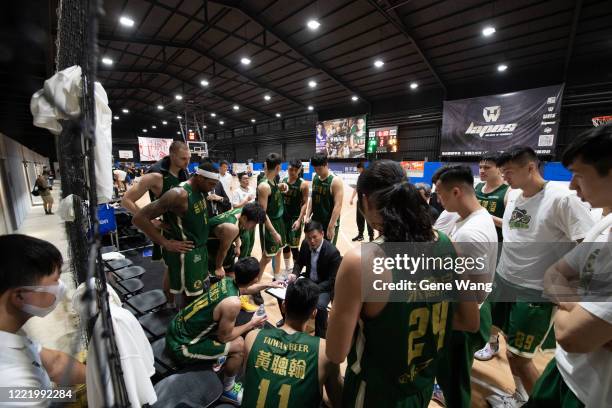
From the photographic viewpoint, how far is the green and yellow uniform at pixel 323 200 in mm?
3531

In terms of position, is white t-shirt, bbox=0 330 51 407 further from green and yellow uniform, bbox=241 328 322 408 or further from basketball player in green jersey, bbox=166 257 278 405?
basketball player in green jersey, bbox=166 257 278 405

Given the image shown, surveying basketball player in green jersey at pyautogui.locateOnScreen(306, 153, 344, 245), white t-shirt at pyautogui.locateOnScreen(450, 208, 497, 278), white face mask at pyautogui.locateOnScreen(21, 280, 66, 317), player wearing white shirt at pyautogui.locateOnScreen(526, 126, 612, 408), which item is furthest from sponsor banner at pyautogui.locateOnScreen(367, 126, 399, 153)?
white face mask at pyautogui.locateOnScreen(21, 280, 66, 317)

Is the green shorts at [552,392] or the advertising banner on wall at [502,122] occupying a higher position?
the advertising banner on wall at [502,122]

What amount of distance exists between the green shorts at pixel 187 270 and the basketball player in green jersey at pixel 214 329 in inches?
22.7

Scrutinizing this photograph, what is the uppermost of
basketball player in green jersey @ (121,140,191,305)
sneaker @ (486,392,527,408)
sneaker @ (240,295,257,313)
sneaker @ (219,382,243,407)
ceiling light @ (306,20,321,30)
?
ceiling light @ (306,20,321,30)

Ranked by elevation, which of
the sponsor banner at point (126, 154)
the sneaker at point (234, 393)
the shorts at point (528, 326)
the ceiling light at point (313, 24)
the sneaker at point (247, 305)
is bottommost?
the sneaker at point (234, 393)

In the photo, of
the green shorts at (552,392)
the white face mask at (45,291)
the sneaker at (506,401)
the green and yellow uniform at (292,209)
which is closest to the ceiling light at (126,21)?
the green and yellow uniform at (292,209)

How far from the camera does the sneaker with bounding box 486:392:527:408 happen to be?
1725mm

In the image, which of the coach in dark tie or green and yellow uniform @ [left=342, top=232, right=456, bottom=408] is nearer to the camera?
green and yellow uniform @ [left=342, top=232, right=456, bottom=408]

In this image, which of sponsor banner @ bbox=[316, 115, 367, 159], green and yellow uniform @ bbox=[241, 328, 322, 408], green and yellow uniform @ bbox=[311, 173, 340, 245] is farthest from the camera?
sponsor banner @ bbox=[316, 115, 367, 159]

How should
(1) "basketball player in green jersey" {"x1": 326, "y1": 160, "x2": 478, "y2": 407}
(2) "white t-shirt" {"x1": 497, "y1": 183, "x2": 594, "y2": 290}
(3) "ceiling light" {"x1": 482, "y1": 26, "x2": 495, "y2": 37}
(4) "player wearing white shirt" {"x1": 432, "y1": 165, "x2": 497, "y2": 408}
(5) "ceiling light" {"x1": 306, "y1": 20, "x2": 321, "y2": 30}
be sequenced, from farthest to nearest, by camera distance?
(5) "ceiling light" {"x1": 306, "y1": 20, "x2": 321, "y2": 30} < (3) "ceiling light" {"x1": 482, "y1": 26, "x2": 495, "y2": 37} < (2) "white t-shirt" {"x1": 497, "y1": 183, "x2": 594, "y2": 290} < (4) "player wearing white shirt" {"x1": 432, "y1": 165, "x2": 497, "y2": 408} < (1) "basketball player in green jersey" {"x1": 326, "y1": 160, "x2": 478, "y2": 407}

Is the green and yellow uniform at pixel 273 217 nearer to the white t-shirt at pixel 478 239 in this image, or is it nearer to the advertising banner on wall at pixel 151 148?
the white t-shirt at pixel 478 239

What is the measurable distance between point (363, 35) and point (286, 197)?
8.14 meters

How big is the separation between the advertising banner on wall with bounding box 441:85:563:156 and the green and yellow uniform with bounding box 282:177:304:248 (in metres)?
9.15
